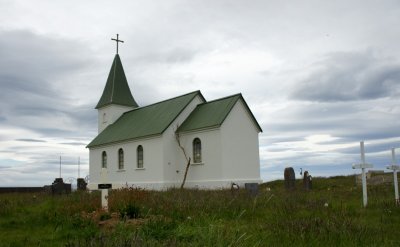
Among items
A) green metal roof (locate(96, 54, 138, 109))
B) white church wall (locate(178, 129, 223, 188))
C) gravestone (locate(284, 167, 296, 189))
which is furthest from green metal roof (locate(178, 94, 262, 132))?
green metal roof (locate(96, 54, 138, 109))

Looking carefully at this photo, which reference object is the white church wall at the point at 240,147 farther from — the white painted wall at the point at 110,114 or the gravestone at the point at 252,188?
the white painted wall at the point at 110,114

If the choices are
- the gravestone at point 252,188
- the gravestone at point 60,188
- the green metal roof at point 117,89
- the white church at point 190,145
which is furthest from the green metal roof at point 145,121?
the gravestone at point 252,188

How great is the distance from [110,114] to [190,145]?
1440cm

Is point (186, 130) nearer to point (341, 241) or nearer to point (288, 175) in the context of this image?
point (288, 175)

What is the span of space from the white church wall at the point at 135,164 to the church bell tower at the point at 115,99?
14.1 feet

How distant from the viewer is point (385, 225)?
851 centimetres

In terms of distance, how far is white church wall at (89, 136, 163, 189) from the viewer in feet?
93.6

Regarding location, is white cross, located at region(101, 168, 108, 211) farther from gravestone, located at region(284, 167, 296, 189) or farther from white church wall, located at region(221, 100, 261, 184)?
white church wall, located at region(221, 100, 261, 184)

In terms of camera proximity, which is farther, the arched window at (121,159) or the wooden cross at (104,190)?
the arched window at (121,159)

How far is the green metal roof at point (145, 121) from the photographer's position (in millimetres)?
29703

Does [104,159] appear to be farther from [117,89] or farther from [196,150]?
[196,150]

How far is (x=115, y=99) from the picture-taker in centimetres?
3956

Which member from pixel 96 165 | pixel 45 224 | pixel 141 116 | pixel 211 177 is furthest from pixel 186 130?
pixel 45 224

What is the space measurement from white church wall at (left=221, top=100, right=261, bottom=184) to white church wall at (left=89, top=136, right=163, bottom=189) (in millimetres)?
4898
